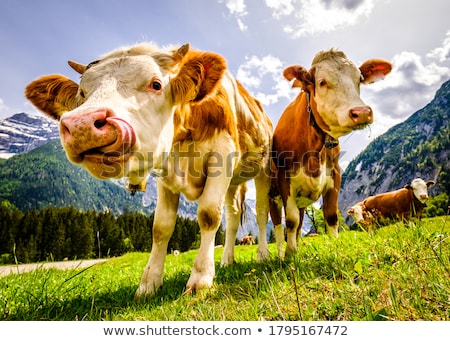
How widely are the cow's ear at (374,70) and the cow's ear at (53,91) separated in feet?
11.5

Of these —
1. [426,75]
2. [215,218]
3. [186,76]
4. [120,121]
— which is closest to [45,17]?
[186,76]

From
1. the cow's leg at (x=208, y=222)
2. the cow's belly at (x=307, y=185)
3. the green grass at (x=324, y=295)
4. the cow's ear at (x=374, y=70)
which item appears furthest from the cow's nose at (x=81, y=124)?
the cow's ear at (x=374, y=70)

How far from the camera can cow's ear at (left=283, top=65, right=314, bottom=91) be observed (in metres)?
4.23

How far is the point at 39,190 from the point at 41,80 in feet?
659

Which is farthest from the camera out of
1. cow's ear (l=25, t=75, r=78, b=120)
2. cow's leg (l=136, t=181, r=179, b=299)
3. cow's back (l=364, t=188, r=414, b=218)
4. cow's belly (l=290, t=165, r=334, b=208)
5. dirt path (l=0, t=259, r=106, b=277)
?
cow's back (l=364, t=188, r=414, b=218)

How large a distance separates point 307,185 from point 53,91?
10.5 ft

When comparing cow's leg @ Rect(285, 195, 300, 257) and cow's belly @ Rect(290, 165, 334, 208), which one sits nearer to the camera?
cow's leg @ Rect(285, 195, 300, 257)

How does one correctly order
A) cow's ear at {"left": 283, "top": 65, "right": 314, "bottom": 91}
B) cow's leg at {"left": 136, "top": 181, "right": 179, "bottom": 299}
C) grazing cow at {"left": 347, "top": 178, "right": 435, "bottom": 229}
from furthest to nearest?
grazing cow at {"left": 347, "top": 178, "right": 435, "bottom": 229}, cow's ear at {"left": 283, "top": 65, "right": 314, "bottom": 91}, cow's leg at {"left": 136, "top": 181, "right": 179, "bottom": 299}

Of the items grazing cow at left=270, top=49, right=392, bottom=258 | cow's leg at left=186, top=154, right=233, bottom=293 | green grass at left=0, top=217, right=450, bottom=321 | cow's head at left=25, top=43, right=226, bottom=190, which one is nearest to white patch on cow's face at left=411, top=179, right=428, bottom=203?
grazing cow at left=270, top=49, right=392, bottom=258

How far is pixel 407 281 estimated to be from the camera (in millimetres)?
1785

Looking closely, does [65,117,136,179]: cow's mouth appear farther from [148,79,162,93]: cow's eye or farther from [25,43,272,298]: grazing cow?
[148,79,162,93]: cow's eye

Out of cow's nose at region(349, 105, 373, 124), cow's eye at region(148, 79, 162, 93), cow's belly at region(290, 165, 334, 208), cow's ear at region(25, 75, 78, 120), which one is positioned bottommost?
cow's belly at region(290, 165, 334, 208)

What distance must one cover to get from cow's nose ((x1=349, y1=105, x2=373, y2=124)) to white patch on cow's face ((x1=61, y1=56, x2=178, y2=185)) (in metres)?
1.90
